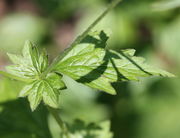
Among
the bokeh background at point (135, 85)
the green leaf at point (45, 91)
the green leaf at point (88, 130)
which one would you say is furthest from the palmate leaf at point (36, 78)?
the bokeh background at point (135, 85)

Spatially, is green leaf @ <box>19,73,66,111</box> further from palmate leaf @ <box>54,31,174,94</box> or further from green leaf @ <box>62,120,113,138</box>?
green leaf @ <box>62,120,113,138</box>

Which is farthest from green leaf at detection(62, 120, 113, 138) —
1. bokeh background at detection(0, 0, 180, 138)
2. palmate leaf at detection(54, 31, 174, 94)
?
bokeh background at detection(0, 0, 180, 138)

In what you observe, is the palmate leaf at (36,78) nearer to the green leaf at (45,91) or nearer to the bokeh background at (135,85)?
the green leaf at (45,91)

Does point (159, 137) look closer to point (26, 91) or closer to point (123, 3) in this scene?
point (123, 3)

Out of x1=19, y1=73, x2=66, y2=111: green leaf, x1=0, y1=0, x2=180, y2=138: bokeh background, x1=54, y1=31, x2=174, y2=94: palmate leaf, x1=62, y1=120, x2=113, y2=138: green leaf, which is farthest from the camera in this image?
x1=0, y1=0, x2=180, y2=138: bokeh background

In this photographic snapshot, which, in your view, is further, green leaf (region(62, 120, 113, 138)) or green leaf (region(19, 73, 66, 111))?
green leaf (region(62, 120, 113, 138))
